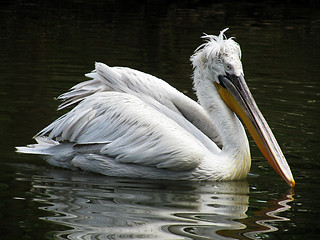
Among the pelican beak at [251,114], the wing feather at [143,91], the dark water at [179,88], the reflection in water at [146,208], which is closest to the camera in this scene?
the reflection in water at [146,208]

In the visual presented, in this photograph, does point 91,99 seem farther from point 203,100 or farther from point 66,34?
point 66,34

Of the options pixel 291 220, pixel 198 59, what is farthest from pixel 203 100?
pixel 291 220

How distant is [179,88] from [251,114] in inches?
137

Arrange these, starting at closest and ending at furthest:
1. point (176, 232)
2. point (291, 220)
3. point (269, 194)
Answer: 1. point (176, 232)
2. point (291, 220)
3. point (269, 194)

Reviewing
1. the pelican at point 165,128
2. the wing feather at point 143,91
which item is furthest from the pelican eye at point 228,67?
the wing feather at point 143,91

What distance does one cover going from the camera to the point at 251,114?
5387mm

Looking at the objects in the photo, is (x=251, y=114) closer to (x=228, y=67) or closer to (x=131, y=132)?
(x=228, y=67)

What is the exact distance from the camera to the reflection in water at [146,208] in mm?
3965

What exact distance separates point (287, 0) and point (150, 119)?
17394 mm

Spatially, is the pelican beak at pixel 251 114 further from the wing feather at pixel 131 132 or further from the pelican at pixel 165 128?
the wing feather at pixel 131 132

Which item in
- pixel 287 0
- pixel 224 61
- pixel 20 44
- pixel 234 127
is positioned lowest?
pixel 234 127

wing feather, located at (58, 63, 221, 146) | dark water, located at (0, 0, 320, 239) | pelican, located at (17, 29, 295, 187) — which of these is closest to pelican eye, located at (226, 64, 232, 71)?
pelican, located at (17, 29, 295, 187)

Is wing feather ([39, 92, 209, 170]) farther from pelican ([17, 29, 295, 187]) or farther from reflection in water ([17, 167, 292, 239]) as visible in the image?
reflection in water ([17, 167, 292, 239])

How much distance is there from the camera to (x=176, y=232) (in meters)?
3.94
